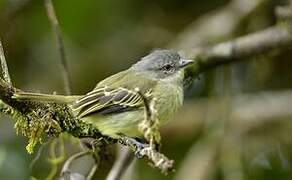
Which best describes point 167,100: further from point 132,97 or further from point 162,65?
point 162,65

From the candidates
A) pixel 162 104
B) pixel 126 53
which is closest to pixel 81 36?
pixel 126 53

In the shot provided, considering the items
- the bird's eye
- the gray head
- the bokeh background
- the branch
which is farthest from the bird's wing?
→ the bokeh background

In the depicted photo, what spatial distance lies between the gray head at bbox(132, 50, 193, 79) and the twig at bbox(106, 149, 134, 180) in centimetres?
59

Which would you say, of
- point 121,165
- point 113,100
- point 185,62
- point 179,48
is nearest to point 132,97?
point 113,100

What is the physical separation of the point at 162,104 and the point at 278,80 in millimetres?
2206

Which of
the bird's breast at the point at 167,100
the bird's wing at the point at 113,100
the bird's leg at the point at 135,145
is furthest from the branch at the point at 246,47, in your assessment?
the bird's leg at the point at 135,145

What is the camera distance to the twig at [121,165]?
4.43m

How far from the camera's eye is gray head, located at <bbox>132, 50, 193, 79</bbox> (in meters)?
4.48

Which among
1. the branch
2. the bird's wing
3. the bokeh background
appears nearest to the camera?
the bird's wing

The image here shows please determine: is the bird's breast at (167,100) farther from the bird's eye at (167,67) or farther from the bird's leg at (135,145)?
the bird's leg at (135,145)

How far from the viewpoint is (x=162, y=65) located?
181 inches

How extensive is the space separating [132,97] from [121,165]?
74 cm

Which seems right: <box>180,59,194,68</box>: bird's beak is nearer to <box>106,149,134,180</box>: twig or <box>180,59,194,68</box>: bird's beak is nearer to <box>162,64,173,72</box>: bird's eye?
<box>162,64,173,72</box>: bird's eye

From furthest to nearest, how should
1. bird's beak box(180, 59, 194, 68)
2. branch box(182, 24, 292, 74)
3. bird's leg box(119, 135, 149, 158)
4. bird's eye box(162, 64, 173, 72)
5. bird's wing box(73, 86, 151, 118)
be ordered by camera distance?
1. branch box(182, 24, 292, 74)
2. bird's eye box(162, 64, 173, 72)
3. bird's beak box(180, 59, 194, 68)
4. bird's wing box(73, 86, 151, 118)
5. bird's leg box(119, 135, 149, 158)
